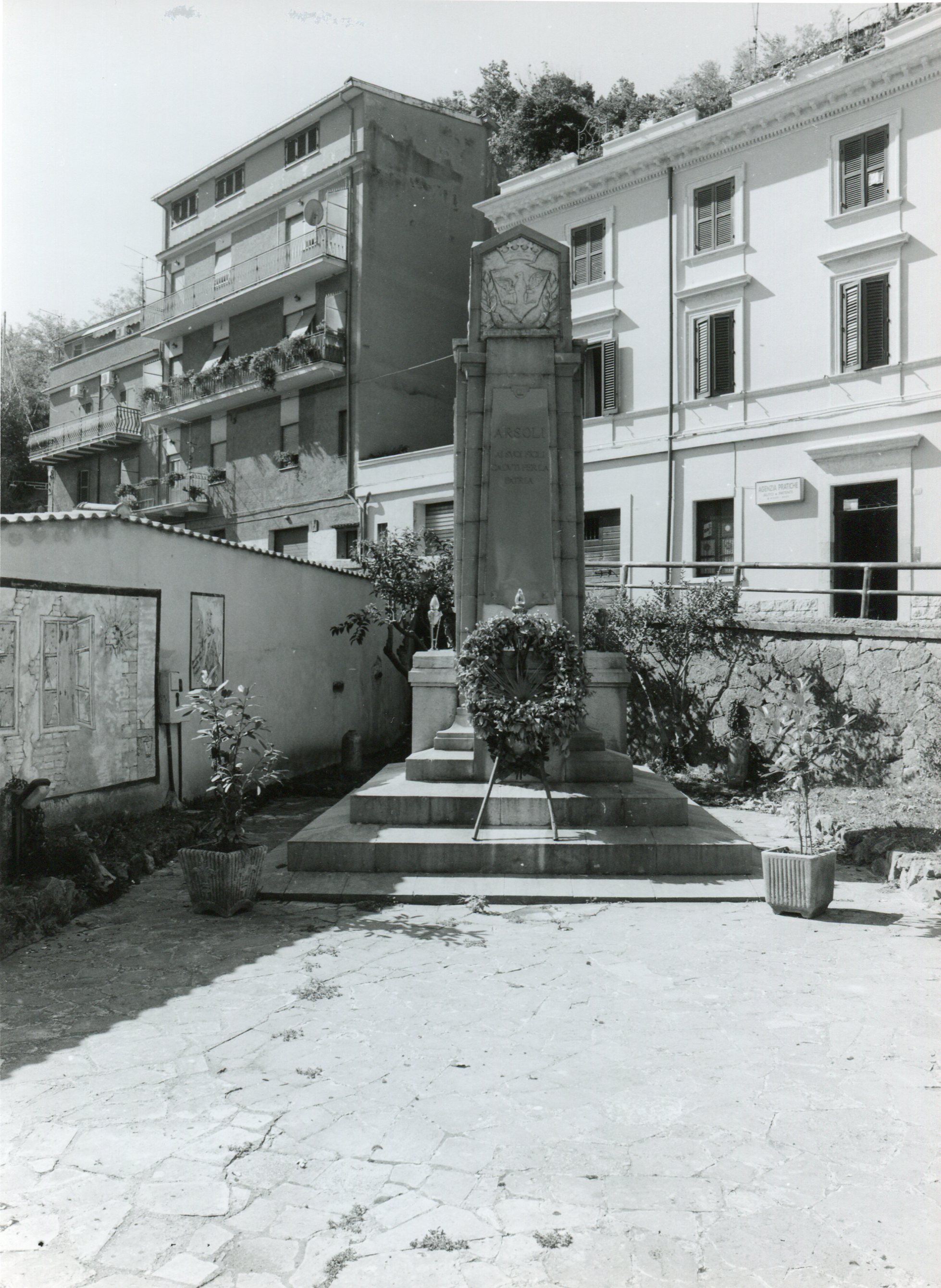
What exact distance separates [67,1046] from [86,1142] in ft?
3.16

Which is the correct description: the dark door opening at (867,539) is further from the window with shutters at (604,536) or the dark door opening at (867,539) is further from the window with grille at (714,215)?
the window with grille at (714,215)

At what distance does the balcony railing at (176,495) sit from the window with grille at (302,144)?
28.6 feet

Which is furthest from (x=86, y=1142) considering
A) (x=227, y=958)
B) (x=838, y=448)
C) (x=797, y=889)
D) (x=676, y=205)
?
(x=676, y=205)

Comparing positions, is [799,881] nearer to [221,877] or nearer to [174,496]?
[221,877]

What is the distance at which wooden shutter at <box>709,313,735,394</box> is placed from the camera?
725 inches

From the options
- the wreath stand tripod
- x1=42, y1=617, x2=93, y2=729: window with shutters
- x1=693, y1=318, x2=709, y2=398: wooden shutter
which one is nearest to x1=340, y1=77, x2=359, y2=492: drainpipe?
x1=693, y1=318, x2=709, y2=398: wooden shutter

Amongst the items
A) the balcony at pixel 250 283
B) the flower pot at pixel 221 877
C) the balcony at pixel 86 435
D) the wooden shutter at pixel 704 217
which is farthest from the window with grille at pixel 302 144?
the flower pot at pixel 221 877

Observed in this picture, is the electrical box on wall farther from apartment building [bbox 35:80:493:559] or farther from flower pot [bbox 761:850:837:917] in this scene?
apartment building [bbox 35:80:493:559]

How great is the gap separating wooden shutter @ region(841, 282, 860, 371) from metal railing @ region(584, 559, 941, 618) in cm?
357

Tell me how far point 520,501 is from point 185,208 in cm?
2460

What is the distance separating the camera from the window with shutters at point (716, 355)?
725 inches

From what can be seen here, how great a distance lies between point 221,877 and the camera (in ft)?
21.1

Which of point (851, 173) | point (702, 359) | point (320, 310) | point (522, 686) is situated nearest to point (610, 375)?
point (702, 359)

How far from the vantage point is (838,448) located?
16.9 m
